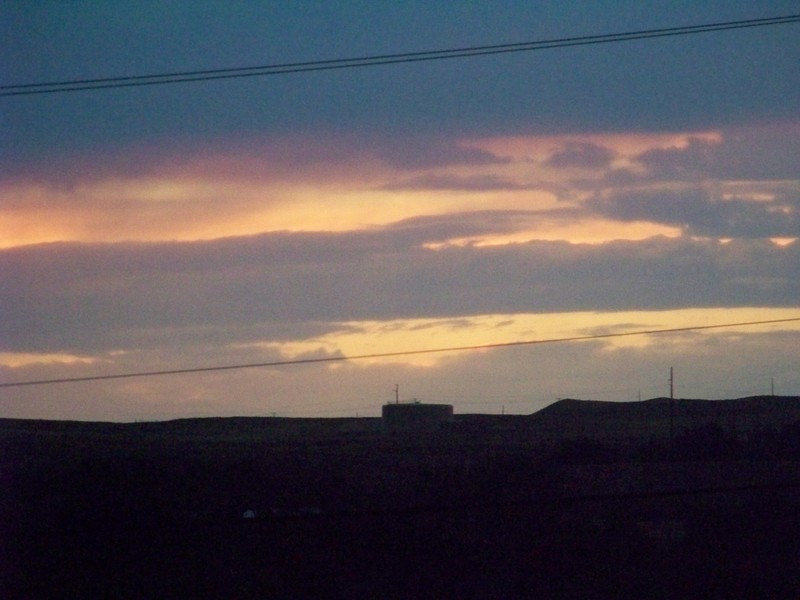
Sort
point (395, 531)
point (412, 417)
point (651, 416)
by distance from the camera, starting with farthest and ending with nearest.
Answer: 1. point (651, 416)
2. point (412, 417)
3. point (395, 531)

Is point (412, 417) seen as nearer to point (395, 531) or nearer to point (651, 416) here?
point (651, 416)

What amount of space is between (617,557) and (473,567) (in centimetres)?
603

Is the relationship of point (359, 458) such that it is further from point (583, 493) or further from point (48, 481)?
point (48, 481)

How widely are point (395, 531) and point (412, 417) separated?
3787 inches

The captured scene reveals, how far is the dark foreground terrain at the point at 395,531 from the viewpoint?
29750mm

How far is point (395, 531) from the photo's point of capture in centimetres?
3928

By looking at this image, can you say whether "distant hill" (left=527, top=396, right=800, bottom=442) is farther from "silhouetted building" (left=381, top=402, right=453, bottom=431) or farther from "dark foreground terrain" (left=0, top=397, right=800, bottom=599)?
"dark foreground terrain" (left=0, top=397, right=800, bottom=599)

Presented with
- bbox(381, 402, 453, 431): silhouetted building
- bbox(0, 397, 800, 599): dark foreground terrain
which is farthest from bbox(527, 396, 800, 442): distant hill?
bbox(0, 397, 800, 599): dark foreground terrain

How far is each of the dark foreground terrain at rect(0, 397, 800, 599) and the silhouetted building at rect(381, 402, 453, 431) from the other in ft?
222

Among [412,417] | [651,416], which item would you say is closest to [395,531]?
[412,417]

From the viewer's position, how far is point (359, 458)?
3086 inches

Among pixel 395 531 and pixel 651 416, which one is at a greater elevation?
pixel 651 416

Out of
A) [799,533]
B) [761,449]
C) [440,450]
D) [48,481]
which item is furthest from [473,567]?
[440,450]

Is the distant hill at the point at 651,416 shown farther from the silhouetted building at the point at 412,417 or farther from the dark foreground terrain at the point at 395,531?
the dark foreground terrain at the point at 395,531
